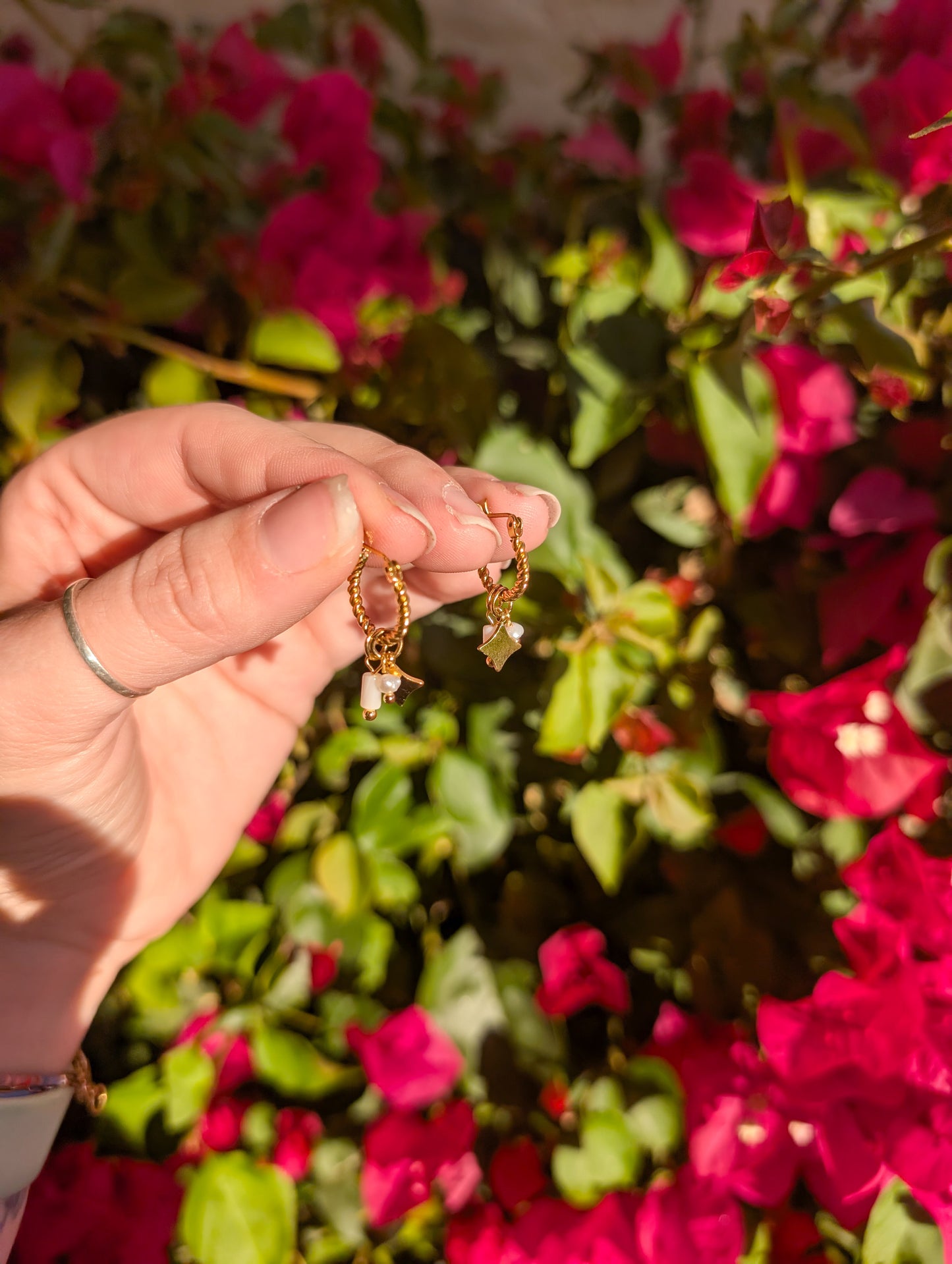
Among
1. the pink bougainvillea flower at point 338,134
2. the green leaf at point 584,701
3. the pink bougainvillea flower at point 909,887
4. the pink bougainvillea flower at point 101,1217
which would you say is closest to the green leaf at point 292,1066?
the pink bougainvillea flower at point 101,1217

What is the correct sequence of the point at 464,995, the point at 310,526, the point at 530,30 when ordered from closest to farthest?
the point at 310,526 < the point at 464,995 < the point at 530,30

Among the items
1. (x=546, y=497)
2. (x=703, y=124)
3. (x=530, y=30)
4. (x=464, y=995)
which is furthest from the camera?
(x=530, y=30)

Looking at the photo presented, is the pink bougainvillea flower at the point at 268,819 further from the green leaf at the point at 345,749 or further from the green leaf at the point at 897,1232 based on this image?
the green leaf at the point at 897,1232

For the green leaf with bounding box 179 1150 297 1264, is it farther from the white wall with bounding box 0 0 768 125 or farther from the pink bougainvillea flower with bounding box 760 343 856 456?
the white wall with bounding box 0 0 768 125

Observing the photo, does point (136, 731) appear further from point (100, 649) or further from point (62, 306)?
point (62, 306)

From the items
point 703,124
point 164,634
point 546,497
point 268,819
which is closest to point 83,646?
point 164,634

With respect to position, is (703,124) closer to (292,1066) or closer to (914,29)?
(914,29)
